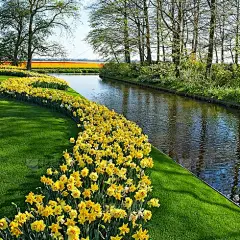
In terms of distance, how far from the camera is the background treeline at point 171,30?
854 inches

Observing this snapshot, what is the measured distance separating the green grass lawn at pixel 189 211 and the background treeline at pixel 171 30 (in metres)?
14.9

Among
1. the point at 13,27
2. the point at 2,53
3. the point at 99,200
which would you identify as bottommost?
the point at 99,200

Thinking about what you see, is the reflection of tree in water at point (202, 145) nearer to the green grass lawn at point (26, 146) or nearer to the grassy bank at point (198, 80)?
the green grass lawn at point (26, 146)

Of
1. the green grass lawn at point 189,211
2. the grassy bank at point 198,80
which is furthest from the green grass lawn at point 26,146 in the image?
the grassy bank at point 198,80

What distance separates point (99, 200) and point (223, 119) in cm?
994

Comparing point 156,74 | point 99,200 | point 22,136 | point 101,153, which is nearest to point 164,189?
point 101,153

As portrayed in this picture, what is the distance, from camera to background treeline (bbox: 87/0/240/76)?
71.2 ft

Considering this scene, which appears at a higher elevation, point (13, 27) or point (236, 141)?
point (13, 27)

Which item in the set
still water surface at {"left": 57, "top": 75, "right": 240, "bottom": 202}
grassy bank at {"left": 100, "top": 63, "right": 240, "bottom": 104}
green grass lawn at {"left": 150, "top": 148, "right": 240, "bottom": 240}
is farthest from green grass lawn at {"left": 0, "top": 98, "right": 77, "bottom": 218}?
grassy bank at {"left": 100, "top": 63, "right": 240, "bottom": 104}

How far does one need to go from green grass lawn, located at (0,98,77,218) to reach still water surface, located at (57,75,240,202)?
251 centimetres

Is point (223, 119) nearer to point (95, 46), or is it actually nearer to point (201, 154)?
point (201, 154)

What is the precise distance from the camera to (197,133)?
33.8 feet

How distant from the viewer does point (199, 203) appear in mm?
4703

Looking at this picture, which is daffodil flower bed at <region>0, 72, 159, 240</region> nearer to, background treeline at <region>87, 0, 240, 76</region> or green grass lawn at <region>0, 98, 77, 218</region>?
green grass lawn at <region>0, 98, 77, 218</region>
